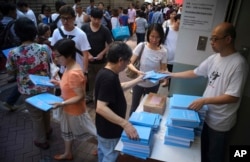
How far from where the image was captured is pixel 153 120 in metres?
1.88

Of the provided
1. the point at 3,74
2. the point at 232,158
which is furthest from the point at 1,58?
the point at 232,158

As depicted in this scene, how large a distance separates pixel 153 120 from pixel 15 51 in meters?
1.85

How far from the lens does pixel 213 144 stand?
2.17 metres

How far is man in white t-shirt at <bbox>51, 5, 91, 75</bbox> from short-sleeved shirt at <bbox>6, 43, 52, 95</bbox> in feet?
2.07

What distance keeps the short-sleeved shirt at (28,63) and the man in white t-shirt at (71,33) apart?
63cm

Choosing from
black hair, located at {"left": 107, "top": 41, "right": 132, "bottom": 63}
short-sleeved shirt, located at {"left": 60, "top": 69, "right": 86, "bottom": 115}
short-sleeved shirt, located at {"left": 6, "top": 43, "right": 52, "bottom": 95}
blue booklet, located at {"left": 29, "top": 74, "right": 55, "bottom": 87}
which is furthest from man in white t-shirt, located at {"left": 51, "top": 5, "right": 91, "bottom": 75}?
black hair, located at {"left": 107, "top": 41, "right": 132, "bottom": 63}

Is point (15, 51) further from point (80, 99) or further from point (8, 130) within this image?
point (8, 130)

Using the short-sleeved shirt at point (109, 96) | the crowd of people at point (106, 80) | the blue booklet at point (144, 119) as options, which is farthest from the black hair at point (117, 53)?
the blue booklet at point (144, 119)

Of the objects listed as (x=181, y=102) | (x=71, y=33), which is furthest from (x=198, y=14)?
(x=71, y=33)

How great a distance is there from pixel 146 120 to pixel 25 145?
223 cm

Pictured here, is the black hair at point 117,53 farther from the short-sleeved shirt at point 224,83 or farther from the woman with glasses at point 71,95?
the short-sleeved shirt at point 224,83

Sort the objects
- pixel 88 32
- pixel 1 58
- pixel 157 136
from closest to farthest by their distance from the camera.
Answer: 1. pixel 157 136
2. pixel 88 32
3. pixel 1 58

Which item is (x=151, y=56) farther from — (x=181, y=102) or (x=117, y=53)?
(x=117, y=53)

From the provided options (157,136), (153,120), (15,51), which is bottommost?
(157,136)
